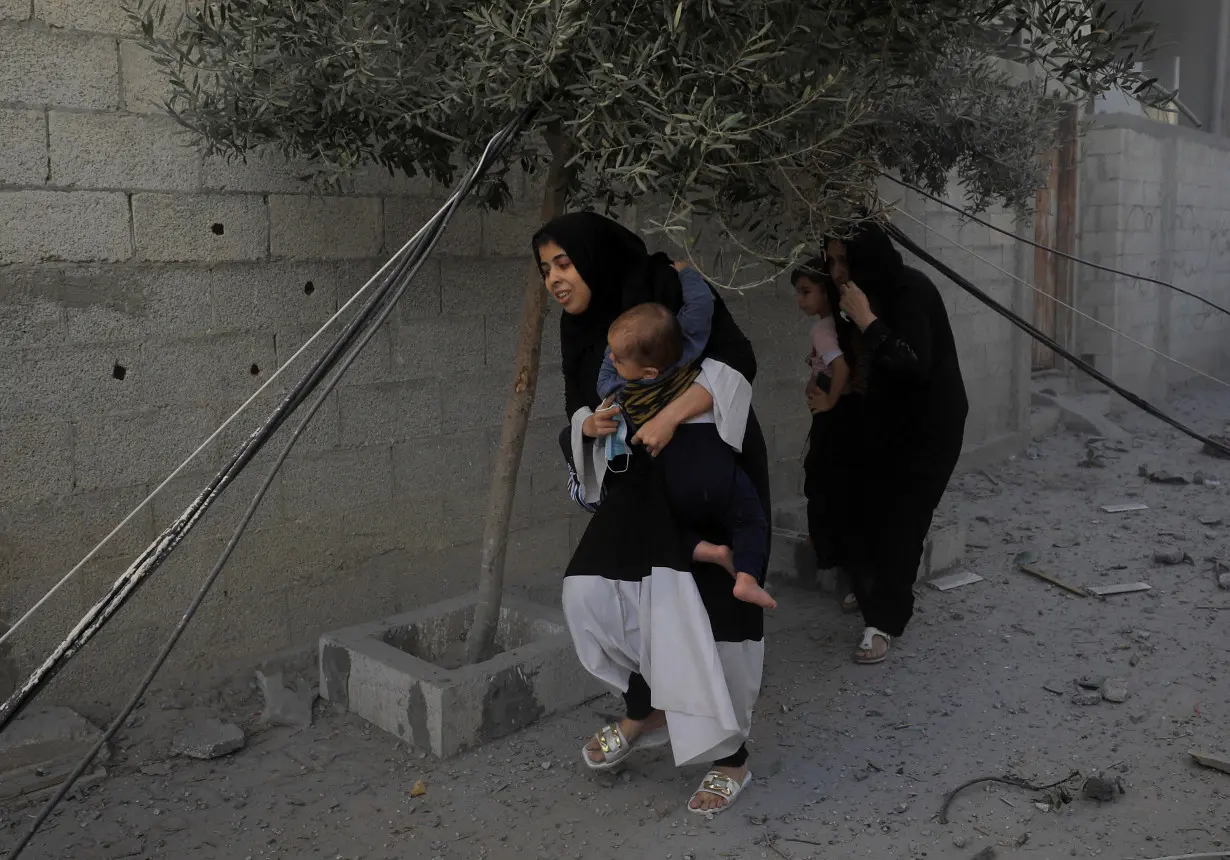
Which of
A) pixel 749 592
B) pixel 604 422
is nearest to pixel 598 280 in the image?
pixel 604 422

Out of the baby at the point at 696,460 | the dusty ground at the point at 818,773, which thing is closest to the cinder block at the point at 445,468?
the dusty ground at the point at 818,773

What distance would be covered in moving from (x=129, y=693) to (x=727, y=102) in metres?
2.64

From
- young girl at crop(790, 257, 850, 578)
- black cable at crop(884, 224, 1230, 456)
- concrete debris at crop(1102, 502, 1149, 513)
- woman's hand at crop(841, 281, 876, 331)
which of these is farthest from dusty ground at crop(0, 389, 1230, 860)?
concrete debris at crop(1102, 502, 1149, 513)

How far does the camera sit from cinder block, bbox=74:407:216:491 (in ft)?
11.5

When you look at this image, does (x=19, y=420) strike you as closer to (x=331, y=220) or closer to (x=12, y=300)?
(x=12, y=300)

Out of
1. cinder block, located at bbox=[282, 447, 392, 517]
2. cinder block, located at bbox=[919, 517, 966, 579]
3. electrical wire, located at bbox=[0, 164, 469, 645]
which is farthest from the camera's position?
cinder block, located at bbox=[919, 517, 966, 579]

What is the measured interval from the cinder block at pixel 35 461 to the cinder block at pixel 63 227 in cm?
51

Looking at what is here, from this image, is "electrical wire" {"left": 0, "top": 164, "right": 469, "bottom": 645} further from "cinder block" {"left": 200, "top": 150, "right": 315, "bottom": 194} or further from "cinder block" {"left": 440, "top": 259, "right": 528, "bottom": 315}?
"cinder block" {"left": 440, "top": 259, "right": 528, "bottom": 315}

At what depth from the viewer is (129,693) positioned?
3654 millimetres

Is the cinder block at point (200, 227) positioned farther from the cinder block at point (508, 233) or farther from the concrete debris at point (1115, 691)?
the concrete debris at point (1115, 691)

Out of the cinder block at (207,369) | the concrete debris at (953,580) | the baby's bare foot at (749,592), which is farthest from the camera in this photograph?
the concrete debris at (953,580)

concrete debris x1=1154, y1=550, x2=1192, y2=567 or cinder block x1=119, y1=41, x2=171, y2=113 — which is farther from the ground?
cinder block x1=119, y1=41, x2=171, y2=113

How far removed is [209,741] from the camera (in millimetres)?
3551

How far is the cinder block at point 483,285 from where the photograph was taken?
4410mm
